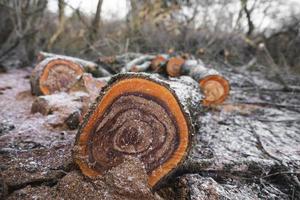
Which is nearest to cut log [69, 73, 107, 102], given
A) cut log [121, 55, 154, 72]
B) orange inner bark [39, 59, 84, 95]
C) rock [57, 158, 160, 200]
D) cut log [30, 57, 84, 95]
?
cut log [30, 57, 84, 95]

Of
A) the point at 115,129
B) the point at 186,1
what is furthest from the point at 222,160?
the point at 186,1

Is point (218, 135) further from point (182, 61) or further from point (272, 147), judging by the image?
point (182, 61)

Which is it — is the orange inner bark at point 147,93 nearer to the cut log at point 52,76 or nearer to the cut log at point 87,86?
the cut log at point 87,86

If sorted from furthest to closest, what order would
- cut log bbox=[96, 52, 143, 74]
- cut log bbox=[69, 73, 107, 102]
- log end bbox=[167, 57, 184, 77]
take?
cut log bbox=[96, 52, 143, 74], log end bbox=[167, 57, 184, 77], cut log bbox=[69, 73, 107, 102]

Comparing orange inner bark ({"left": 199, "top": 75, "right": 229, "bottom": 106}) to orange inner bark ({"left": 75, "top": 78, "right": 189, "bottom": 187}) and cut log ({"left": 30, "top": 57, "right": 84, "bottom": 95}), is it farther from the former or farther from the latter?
orange inner bark ({"left": 75, "top": 78, "right": 189, "bottom": 187})

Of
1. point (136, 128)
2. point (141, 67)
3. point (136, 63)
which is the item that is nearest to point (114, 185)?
point (136, 128)
